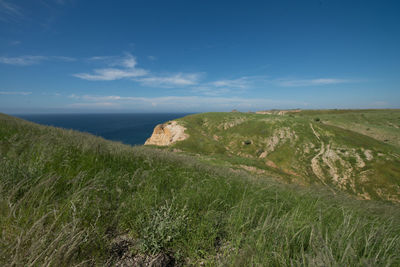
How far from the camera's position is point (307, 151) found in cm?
4472

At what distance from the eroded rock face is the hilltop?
2.41 m

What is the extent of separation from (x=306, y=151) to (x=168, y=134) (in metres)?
43.8

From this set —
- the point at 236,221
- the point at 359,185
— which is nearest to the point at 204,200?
the point at 236,221

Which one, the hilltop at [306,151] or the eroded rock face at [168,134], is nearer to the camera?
the hilltop at [306,151]

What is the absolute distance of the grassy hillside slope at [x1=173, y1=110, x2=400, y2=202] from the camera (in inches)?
1345

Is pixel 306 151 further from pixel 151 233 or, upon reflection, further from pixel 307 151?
pixel 151 233

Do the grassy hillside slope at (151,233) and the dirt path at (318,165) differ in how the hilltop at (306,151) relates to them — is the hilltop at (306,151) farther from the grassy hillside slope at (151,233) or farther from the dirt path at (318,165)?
the grassy hillside slope at (151,233)

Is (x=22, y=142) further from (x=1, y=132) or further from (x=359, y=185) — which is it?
(x=359, y=185)

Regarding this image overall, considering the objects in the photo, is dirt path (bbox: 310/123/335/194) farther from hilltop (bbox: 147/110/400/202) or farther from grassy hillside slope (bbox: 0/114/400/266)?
grassy hillside slope (bbox: 0/114/400/266)

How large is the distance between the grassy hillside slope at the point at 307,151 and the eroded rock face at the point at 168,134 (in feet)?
12.2

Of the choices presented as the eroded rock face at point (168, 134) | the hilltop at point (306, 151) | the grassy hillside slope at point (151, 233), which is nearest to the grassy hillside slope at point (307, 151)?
the hilltop at point (306, 151)

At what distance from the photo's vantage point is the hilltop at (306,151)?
3391cm

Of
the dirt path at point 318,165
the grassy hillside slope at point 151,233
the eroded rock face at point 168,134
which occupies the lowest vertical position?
the dirt path at point 318,165

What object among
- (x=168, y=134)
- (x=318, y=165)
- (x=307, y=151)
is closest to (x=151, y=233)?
(x=318, y=165)
